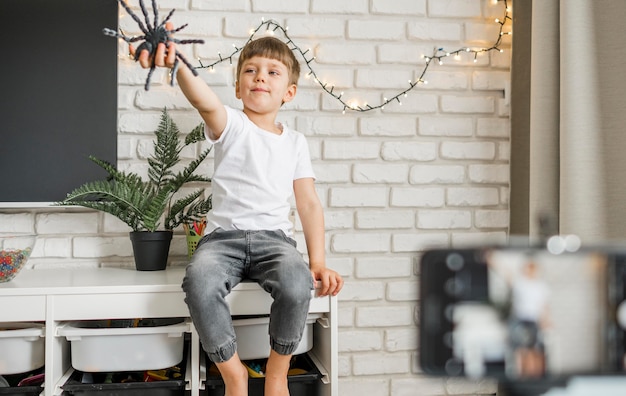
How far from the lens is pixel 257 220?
163cm

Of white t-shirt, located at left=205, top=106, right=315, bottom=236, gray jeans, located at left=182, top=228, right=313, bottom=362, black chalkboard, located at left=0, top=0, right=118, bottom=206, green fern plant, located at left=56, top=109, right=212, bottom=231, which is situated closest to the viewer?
gray jeans, located at left=182, top=228, right=313, bottom=362

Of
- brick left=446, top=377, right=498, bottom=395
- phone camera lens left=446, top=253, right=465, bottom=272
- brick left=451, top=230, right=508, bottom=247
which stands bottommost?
brick left=446, top=377, right=498, bottom=395

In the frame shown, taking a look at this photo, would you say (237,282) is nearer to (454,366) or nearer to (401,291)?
(401,291)

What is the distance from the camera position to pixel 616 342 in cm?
54

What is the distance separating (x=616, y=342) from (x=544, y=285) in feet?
0.26

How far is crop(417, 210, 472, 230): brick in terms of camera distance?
6.91ft

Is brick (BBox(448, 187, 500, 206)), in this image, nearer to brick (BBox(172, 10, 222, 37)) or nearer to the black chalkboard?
brick (BBox(172, 10, 222, 37))

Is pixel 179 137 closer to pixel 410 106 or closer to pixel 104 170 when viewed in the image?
pixel 104 170

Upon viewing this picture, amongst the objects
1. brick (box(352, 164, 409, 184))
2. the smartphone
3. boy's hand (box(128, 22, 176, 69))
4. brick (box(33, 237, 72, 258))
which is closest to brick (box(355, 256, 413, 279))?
brick (box(352, 164, 409, 184))

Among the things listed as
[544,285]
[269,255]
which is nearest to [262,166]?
[269,255]

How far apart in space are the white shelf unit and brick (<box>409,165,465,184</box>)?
684 millimetres

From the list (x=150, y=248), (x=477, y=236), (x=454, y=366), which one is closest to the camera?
(x=454, y=366)

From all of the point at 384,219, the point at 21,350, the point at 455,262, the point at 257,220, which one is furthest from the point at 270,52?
the point at 455,262

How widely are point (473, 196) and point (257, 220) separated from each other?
0.89m
